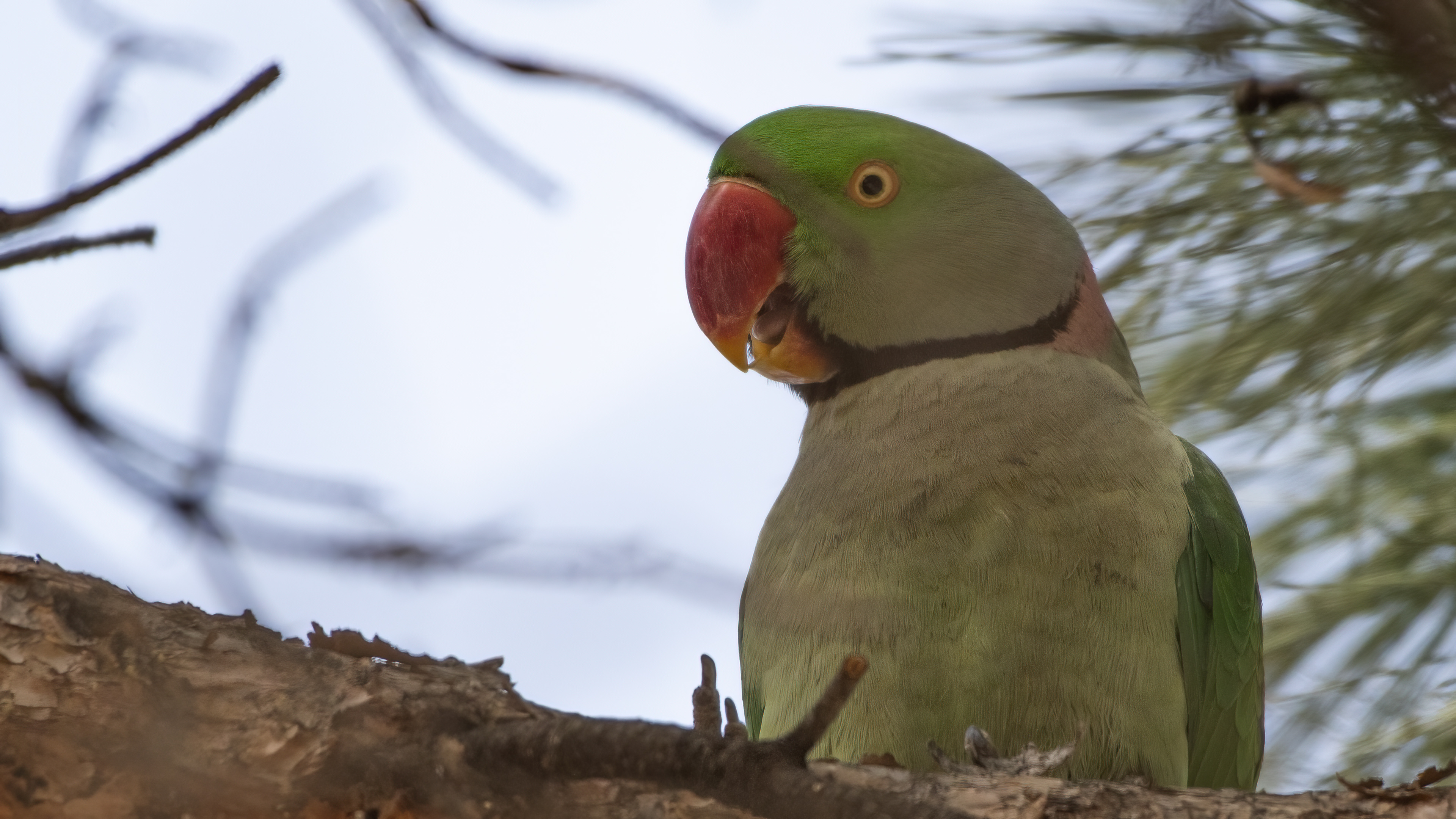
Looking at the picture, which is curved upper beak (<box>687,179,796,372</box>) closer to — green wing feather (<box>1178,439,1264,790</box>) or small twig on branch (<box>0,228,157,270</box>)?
green wing feather (<box>1178,439,1264,790</box>)

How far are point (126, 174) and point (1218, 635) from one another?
1.84 meters

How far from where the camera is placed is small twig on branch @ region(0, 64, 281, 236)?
4.19ft

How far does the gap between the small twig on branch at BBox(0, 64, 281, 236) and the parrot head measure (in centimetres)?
136

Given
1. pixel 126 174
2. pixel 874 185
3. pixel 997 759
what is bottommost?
pixel 997 759

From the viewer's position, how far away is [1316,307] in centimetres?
271

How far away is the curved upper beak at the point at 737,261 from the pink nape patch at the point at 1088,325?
0.55 m

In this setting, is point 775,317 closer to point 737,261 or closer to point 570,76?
point 737,261

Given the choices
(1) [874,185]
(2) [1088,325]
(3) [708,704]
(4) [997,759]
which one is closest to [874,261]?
(1) [874,185]

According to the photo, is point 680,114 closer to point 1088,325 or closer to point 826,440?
point 826,440

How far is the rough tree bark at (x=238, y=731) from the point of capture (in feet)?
4.50

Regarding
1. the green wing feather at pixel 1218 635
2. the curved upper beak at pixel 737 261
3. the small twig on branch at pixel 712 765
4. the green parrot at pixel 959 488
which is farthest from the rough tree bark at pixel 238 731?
the curved upper beak at pixel 737 261

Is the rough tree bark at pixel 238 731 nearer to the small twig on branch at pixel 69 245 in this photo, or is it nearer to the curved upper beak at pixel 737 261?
the small twig on branch at pixel 69 245

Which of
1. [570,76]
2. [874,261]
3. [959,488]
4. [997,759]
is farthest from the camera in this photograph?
[874,261]

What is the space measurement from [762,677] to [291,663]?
44.2 inches
